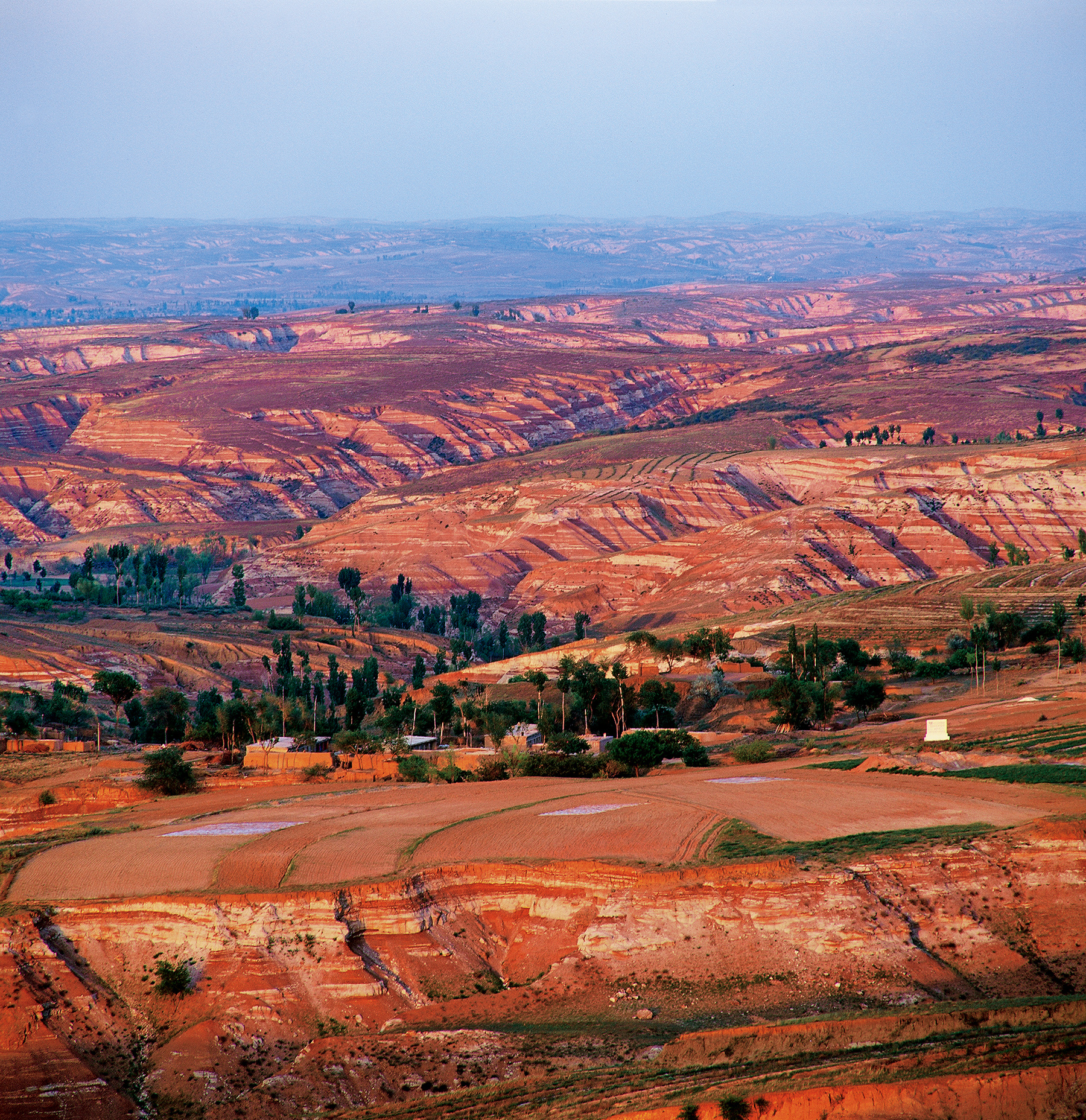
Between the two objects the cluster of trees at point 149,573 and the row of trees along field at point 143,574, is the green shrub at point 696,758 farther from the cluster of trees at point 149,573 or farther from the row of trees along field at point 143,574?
the cluster of trees at point 149,573

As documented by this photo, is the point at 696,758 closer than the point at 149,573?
Yes

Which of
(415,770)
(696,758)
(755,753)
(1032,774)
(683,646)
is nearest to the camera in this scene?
(1032,774)

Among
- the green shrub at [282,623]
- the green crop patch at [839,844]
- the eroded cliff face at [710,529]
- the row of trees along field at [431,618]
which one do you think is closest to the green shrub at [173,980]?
the green crop patch at [839,844]

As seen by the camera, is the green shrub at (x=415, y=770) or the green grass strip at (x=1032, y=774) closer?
the green grass strip at (x=1032, y=774)

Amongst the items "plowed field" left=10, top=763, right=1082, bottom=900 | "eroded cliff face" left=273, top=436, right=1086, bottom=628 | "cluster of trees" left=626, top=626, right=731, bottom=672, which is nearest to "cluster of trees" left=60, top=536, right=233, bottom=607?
"eroded cliff face" left=273, top=436, right=1086, bottom=628

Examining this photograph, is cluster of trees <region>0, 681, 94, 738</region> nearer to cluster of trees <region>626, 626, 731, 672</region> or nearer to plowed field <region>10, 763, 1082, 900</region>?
plowed field <region>10, 763, 1082, 900</region>

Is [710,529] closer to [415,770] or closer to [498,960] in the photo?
[415,770]

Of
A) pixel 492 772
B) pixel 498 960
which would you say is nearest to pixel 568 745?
pixel 492 772
